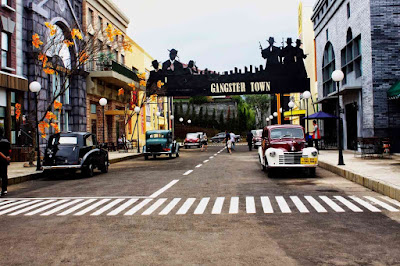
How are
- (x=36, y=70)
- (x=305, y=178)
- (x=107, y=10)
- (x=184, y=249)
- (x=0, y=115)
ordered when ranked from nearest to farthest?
1. (x=184, y=249)
2. (x=305, y=178)
3. (x=0, y=115)
4. (x=36, y=70)
5. (x=107, y=10)

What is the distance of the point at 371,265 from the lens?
4406 mm

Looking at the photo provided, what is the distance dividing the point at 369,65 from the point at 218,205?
1573 centimetres

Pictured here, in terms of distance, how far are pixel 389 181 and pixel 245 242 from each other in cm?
634

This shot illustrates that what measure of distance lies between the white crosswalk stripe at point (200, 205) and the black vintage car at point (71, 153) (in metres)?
5.10

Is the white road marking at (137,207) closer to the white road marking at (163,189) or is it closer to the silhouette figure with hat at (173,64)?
the white road marking at (163,189)

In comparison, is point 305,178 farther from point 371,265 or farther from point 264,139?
point 371,265

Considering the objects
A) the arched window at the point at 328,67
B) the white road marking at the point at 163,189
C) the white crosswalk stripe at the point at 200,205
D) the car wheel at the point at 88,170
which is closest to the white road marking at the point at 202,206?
the white crosswalk stripe at the point at 200,205

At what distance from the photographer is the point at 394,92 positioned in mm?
19453

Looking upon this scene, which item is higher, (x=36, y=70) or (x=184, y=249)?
(x=36, y=70)

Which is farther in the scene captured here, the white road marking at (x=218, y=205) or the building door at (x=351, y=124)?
the building door at (x=351, y=124)

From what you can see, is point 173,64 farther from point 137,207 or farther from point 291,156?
point 137,207

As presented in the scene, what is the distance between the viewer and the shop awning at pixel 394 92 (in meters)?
18.9

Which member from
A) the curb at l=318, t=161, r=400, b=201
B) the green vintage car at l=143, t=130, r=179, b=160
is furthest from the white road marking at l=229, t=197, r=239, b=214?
the green vintage car at l=143, t=130, r=179, b=160

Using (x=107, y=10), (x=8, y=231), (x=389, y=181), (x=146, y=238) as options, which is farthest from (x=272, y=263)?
(x=107, y=10)
